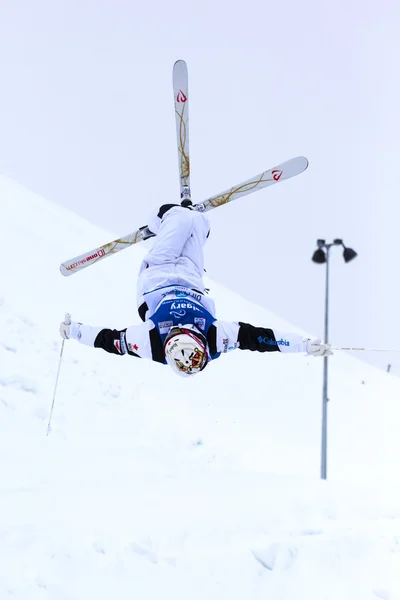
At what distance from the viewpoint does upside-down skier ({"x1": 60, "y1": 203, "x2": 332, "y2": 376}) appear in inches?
177

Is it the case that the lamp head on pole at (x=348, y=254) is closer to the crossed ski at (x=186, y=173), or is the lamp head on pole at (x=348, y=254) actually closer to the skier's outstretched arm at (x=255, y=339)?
the crossed ski at (x=186, y=173)

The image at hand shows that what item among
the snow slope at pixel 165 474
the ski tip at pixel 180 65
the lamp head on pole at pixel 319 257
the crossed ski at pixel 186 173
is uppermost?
the lamp head on pole at pixel 319 257

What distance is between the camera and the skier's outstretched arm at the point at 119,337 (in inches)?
187

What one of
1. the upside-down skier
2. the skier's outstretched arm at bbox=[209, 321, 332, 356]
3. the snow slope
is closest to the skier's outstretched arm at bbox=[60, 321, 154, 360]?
the upside-down skier

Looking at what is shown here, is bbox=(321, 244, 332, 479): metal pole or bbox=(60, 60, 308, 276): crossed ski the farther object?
bbox=(321, 244, 332, 479): metal pole

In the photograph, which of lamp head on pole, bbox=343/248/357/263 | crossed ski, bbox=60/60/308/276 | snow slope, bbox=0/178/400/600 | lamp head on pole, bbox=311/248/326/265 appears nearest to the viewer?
snow slope, bbox=0/178/400/600

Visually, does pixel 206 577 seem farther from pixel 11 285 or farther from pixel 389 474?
pixel 389 474

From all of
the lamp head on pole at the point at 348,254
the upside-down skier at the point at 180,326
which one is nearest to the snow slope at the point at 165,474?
the upside-down skier at the point at 180,326

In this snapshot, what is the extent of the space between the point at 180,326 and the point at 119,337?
74 centimetres

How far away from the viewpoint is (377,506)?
521 cm

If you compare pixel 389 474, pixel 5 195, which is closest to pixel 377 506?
pixel 389 474

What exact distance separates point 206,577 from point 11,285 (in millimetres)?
7562

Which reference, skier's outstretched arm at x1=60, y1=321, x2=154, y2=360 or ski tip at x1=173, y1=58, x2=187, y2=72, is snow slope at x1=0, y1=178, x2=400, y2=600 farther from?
ski tip at x1=173, y1=58, x2=187, y2=72

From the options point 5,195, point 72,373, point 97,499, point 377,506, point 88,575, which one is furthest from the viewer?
point 5,195
